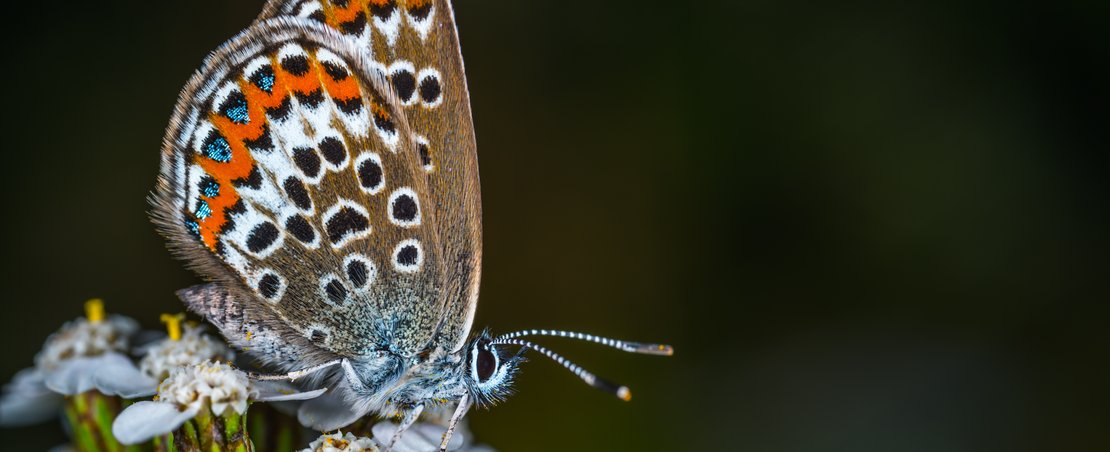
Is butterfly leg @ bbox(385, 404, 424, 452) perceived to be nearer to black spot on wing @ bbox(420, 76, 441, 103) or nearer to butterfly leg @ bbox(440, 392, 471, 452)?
butterfly leg @ bbox(440, 392, 471, 452)

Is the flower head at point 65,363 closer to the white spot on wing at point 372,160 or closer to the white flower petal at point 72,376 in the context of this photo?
the white flower petal at point 72,376

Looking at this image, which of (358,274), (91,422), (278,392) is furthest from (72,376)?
(358,274)

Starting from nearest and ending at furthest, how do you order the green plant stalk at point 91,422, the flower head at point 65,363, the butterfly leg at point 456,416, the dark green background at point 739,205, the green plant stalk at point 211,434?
1. the green plant stalk at point 211,434
2. the butterfly leg at point 456,416
3. the green plant stalk at point 91,422
4. the flower head at point 65,363
5. the dark green background at point 739,205

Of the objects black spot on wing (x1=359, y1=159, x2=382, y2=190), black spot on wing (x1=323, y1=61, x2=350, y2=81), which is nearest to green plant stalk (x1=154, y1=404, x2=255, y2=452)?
black spot on wing (x1=359, y1=159, x2=382, y2=190)

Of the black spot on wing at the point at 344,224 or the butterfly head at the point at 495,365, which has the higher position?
the black spot on wing at the point at 344,224

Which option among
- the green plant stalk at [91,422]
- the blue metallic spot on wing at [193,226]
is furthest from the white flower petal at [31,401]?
the blue metallic spot on wing at [193,226]

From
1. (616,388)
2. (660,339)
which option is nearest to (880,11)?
(660,339)
